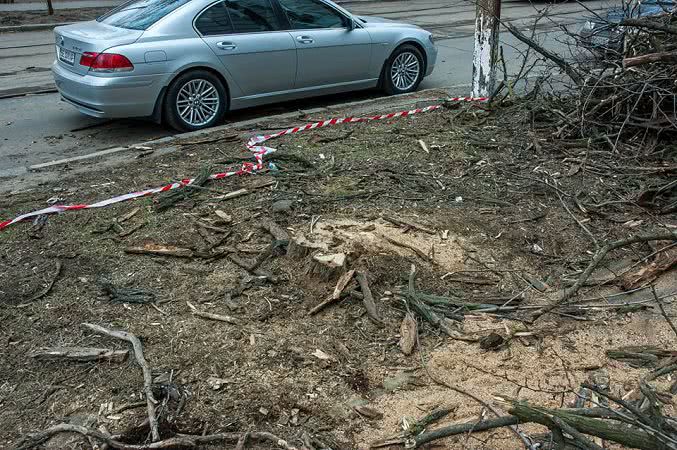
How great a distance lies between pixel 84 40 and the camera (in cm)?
871

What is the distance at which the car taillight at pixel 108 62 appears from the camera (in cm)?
842

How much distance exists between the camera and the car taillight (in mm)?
8422

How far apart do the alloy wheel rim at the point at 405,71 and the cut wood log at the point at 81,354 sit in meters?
7.66

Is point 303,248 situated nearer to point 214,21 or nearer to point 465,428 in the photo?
point 465,428

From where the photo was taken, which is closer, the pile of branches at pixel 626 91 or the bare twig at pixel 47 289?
the bare twig at pixel 47 289

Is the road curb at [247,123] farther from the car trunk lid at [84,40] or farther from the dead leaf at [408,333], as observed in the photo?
the dead leaf at [408,333]

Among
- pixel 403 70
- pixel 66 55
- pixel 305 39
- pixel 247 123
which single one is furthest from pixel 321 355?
pixel 403 70

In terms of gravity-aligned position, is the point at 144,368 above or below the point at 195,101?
below

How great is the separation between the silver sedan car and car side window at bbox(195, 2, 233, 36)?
0.01 metres

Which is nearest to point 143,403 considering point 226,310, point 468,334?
point 226,310

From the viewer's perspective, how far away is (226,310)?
4770 millimetres

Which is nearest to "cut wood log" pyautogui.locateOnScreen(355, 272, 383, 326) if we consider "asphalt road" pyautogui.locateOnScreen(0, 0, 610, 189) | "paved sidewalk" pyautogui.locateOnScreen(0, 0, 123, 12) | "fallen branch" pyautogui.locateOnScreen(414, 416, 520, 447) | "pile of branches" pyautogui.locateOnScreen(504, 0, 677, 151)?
"fallen branch" pyautogui.locateOnScreen(414, 416, 520, 447)

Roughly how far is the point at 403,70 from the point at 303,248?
254 inches

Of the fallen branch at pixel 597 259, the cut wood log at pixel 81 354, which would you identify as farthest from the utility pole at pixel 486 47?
the cut wood log at pixel 81 354
